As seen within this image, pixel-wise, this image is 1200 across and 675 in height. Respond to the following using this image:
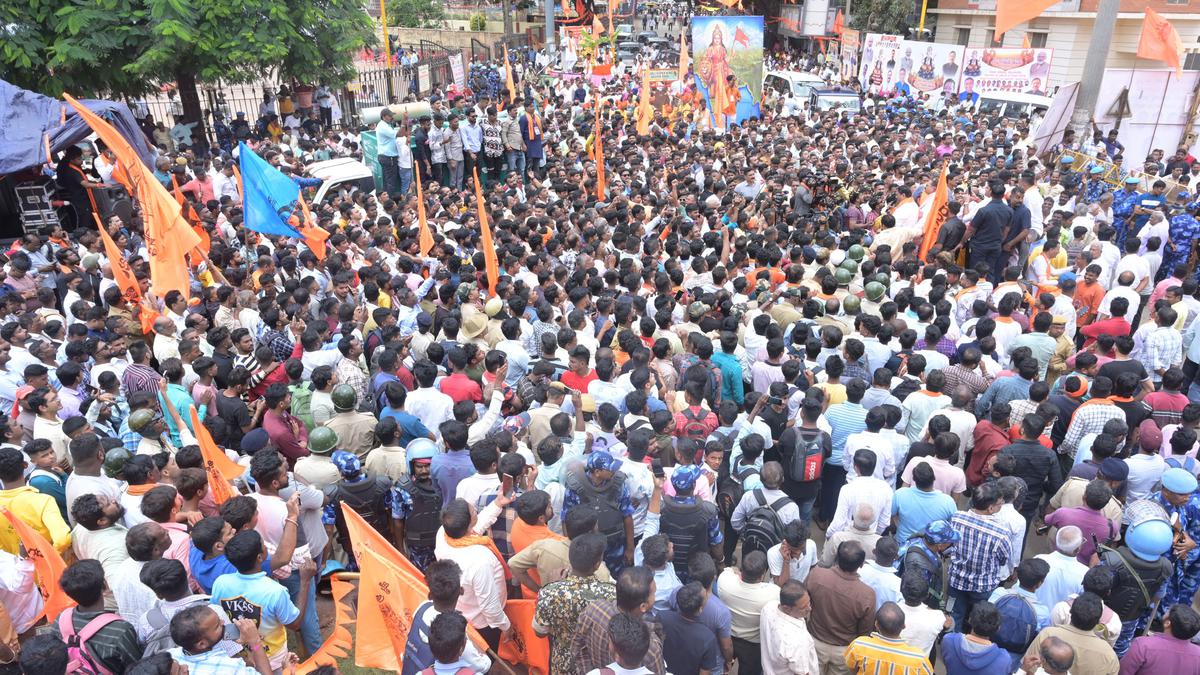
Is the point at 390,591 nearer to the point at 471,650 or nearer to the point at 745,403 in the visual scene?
the point at 471,650

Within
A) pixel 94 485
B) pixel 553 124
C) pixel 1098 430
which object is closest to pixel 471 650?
pixel 94 485

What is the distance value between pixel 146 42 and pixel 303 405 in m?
12.0

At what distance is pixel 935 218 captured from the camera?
9602mm

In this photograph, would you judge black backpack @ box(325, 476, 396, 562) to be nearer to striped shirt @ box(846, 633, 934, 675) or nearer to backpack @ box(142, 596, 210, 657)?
backpack @ box(142, 596, 210, 657)

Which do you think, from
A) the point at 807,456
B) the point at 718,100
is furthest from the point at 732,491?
the point at 718,100

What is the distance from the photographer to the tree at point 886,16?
113 ft

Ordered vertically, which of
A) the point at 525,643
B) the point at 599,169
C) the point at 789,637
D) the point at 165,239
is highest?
the point at 165,239

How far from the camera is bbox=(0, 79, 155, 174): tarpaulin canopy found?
10938 mm

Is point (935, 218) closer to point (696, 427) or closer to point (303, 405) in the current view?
point (696, 427)

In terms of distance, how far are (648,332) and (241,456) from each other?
3139 mm

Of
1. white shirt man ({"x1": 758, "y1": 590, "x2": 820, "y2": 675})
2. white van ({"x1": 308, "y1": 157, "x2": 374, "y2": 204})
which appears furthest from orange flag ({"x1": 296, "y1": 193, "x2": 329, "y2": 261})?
white shirt man ({"x1": 758, "y1": 590, "x2": 820, "y2": 675})

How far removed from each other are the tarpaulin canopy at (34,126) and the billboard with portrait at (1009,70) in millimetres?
19950

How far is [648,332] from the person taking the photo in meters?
6.50

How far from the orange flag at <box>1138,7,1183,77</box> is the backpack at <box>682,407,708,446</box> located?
48.9ft
